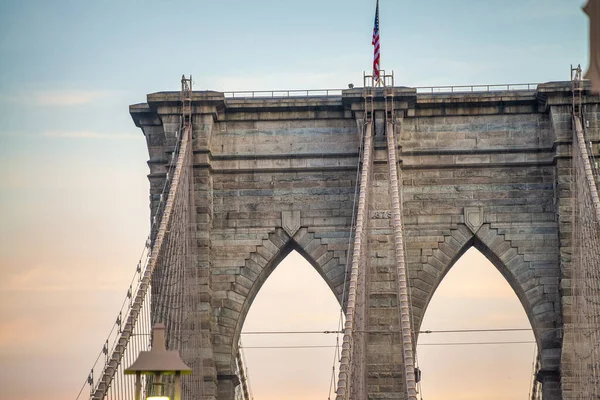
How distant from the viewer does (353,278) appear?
25234mm

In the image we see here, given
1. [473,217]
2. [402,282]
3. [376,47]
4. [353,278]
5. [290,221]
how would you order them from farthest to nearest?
[376,47] → [290,221] → [473,217] → [402,282] → [353,278]

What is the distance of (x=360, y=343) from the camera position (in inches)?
1077

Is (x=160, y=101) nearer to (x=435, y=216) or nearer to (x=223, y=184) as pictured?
(x=223, y=184)

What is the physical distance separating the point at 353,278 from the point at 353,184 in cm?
705

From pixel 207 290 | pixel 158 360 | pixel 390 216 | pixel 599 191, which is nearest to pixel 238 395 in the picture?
pixel 207 290

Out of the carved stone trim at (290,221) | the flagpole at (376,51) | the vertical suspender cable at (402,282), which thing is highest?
the flagpole at (376,51)

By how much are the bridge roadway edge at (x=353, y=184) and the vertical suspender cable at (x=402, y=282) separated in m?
0.94

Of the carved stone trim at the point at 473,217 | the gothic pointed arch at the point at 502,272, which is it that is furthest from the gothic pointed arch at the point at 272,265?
the carved stone trim at the point at 473,217

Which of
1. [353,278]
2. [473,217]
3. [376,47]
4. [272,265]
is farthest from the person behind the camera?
[376,47]

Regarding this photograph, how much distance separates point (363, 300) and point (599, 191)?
20.6 feet

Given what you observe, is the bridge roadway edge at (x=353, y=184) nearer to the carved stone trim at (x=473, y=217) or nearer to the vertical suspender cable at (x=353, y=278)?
A: the carved stone trim at (x=473, y=217)

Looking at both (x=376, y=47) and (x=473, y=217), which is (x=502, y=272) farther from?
(x=376, y=47)

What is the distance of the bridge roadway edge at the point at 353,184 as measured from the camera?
102ft

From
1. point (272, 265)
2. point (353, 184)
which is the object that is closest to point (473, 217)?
point (353, 184)
